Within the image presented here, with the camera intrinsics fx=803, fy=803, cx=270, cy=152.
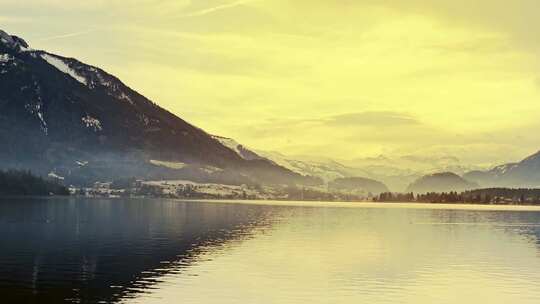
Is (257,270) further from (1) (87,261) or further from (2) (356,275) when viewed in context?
(1) (87,261)

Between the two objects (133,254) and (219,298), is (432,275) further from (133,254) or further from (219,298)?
(133,254)

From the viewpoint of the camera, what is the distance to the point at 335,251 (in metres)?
161

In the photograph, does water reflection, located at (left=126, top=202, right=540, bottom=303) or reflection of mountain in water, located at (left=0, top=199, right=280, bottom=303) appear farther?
water reflection, located at (left=126, top=202, right=540, bottom=303)

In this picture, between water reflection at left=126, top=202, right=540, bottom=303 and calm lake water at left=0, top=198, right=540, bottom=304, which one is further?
water reflection at left=126, top=202, right=540, bottom=303

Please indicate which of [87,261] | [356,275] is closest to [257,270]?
[356,275]

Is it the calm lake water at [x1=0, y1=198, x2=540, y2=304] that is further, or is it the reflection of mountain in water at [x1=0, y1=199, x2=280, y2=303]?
the calm lake water at [x1=0, y1=198, x2=540, y2=304]

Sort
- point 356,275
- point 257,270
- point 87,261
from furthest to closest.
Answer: point 87,261 → point 257,270 → point 356,275

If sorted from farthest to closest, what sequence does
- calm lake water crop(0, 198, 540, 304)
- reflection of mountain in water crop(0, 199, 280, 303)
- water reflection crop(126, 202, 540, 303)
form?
1. water reflection crop(126, 202, 540, 303)
2. calm lake water crop(0, 198, 540, 304)
3. reflection of mountain in water crop(0, 199, 280, 303)

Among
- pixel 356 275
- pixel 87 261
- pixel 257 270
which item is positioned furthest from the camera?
pixel 87 261

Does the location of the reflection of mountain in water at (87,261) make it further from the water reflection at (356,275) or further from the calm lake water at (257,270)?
the water reflection at (356,275)

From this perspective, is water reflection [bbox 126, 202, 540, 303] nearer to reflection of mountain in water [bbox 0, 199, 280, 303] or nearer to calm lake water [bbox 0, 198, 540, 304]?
calm lake water [bbox 0, 198, 540, 304]

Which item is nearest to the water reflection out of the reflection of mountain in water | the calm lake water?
the calm lake water

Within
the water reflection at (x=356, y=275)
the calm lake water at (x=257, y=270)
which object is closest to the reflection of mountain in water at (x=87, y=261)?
the calm lake water at (x=257, y=270)

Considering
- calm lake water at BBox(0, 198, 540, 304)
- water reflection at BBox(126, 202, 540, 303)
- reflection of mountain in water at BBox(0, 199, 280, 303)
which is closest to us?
reflection of mountain in water at BBox(0, 199, 280, 303)
